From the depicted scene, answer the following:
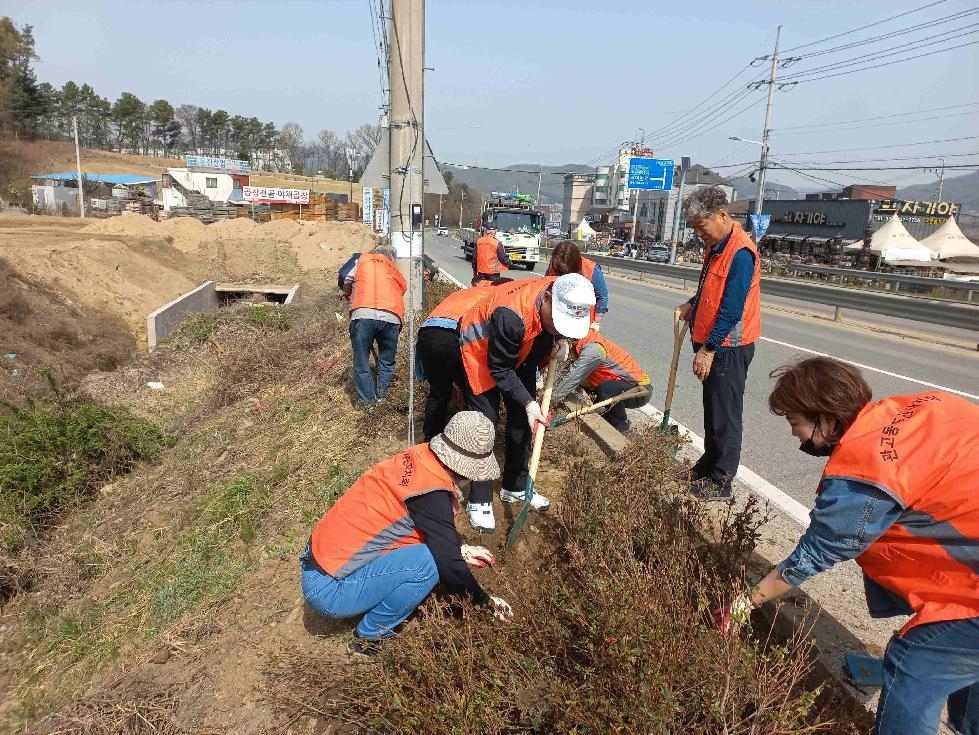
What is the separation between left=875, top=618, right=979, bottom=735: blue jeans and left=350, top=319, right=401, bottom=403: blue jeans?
4.57 metres

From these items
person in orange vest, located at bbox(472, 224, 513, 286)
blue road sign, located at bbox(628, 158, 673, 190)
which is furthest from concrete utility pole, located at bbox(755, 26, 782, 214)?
person in orange vest, located at bbox(472, 224, 513, 286)

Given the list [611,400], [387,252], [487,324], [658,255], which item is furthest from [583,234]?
[487,324]

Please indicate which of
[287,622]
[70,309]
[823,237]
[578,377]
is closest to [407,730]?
[287,622]

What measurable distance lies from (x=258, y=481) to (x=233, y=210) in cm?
4519

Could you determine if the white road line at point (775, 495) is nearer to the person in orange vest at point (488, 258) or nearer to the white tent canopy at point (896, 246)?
the person in orange vest at point (488, 258)

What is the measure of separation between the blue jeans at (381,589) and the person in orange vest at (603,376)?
7.60 ft

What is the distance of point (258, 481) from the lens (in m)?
5.27

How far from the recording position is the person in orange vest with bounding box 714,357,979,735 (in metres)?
1.70

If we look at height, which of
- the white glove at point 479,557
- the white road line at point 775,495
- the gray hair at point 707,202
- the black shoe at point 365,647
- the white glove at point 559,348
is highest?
the gray hair at point 707,202

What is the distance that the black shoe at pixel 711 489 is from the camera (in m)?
3.78

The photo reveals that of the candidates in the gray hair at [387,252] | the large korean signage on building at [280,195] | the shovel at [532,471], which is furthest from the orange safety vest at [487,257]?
the large korean signage on building at [280,195]

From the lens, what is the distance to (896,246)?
35219mm

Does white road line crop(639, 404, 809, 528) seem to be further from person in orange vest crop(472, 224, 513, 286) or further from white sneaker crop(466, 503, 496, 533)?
person in orange vest crop(472, 224, 513, 286)

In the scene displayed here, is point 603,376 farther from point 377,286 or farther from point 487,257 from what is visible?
point 487,257
